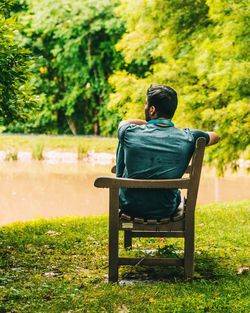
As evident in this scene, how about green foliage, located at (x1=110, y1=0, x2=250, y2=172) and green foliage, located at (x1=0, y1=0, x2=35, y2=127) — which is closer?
green foliage, located at (x1=0, y1=0, x2=35, y2=127)

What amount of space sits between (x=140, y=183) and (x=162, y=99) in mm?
631

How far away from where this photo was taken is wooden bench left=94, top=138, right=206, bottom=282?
4.23 m

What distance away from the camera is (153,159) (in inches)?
170

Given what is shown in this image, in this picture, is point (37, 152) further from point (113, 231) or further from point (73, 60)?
point (113, 231)

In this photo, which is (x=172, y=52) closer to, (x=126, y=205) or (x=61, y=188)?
(x=61, y=188)

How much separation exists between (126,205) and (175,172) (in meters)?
0.40

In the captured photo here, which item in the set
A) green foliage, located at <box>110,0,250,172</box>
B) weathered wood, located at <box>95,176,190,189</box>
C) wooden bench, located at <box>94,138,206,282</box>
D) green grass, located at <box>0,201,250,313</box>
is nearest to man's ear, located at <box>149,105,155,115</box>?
wooden bench, located at <box>94,138,206,282</box>

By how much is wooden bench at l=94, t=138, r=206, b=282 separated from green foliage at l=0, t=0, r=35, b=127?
215cm

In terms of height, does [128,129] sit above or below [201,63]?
below

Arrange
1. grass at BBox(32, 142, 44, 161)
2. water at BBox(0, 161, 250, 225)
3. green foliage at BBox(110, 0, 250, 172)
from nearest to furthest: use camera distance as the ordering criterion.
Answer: green foliage at BBox(110, 0, 250, 172) < water at BBox(0, 161, 250, 225) < grass at BBox(32, 142, 44, 161)

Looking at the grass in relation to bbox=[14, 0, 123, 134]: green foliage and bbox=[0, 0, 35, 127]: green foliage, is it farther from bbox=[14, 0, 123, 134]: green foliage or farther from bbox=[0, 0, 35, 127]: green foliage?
bbox=[0, 0, 35, 127]: green foliage

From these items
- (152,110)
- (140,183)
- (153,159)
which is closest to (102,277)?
(140,183)

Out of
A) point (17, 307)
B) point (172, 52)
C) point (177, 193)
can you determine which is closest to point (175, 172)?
point (177, 193)

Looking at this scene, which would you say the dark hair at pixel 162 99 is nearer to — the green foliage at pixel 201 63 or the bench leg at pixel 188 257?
the bench leg at pixel 188 257
